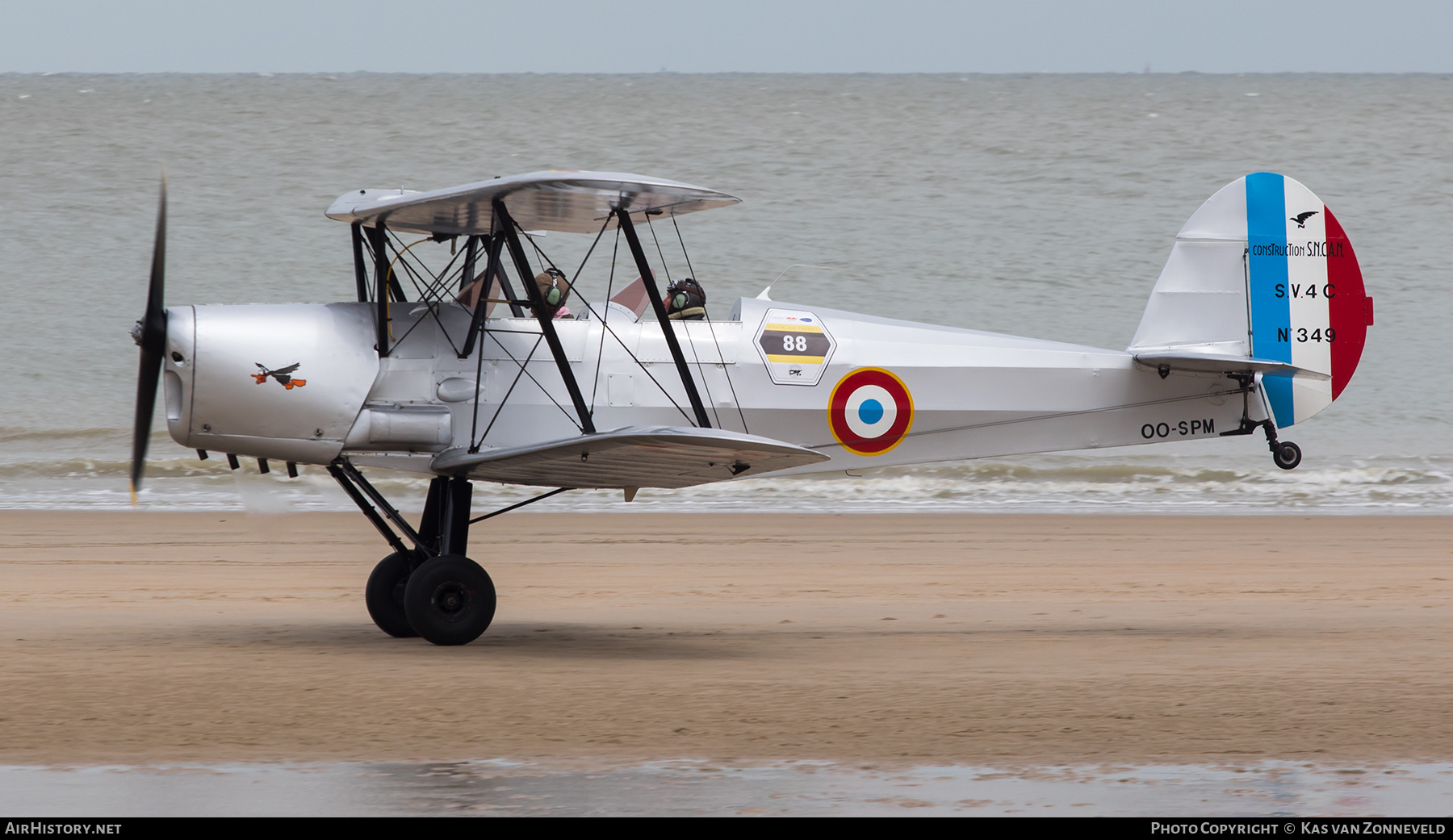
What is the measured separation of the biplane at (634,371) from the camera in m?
9.20

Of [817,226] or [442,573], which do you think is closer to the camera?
[442,573]

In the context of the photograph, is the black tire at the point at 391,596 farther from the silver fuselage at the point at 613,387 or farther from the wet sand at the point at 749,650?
the silver fuselage at the point at 613,387

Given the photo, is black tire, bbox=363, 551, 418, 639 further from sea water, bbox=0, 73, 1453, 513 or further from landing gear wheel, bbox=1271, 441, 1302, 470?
landing gear wheel, bbox=1271, 441, 1302, 470

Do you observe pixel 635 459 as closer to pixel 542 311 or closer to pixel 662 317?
pixel 662 317

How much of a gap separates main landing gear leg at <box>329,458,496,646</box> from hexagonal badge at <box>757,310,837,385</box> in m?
2.20

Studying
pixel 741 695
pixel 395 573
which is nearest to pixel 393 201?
→ pixel 395 573

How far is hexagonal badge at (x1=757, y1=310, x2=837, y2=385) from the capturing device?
1010 centimetres

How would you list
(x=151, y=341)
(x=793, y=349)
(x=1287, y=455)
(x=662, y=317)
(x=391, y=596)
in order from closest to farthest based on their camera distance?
(x=151, y=341), (x=662, y=317), (x=793, y=349), (x=391, y=596), (x=1287, y=455)

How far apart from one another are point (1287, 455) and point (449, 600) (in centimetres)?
586

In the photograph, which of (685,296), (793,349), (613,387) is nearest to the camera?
(613,387)

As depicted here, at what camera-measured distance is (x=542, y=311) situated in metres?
9.00

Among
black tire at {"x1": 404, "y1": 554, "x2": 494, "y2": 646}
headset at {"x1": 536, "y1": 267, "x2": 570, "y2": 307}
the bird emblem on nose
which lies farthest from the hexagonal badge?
the bird emblem on nose

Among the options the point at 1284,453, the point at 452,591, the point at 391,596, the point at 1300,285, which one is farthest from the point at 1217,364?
the point at 391,596

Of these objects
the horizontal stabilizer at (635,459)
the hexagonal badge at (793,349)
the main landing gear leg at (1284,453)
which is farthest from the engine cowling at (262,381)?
the main landing gear leg at (1284,453)
